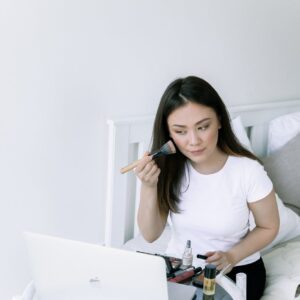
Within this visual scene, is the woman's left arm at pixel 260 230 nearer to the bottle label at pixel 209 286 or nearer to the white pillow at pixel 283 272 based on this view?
the white pillow at pixel 283 272

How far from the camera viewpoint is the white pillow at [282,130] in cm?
213

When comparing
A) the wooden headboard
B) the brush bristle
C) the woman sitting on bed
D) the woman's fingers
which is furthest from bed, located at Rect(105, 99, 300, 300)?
the brush bristle

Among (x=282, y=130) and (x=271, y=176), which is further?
(x=282, y=130)

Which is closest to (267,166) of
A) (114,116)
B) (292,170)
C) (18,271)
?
(292,170)

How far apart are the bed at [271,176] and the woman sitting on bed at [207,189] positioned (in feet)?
0.41

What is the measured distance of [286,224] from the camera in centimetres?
182

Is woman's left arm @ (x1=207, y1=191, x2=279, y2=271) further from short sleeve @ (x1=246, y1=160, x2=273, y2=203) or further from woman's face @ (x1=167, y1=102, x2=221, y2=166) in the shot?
woman's face @ (x1=167, y1=102, x2=221, y2=166)

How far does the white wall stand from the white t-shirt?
0.36m

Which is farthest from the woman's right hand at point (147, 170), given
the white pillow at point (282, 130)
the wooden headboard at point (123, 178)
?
the white pillow at point (282, 130)

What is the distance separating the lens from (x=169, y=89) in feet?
4.53

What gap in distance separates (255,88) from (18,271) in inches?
44.5

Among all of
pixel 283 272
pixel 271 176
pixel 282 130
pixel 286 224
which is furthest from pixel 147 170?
pixel 282 130

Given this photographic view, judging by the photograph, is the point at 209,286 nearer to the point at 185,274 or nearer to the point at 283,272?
the point at 185,274

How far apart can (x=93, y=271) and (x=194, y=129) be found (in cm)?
50
